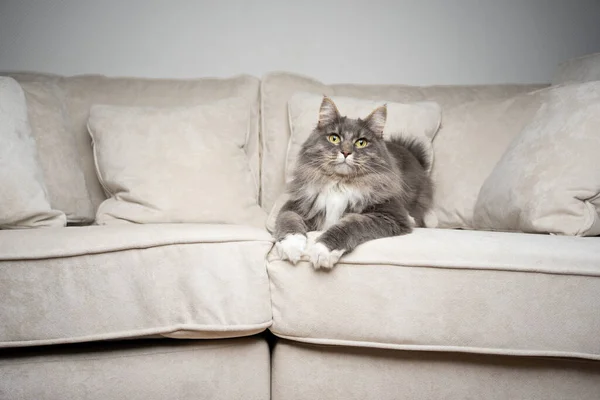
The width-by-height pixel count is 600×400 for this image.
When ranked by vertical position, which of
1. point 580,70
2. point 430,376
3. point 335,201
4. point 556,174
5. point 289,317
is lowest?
point 430,376

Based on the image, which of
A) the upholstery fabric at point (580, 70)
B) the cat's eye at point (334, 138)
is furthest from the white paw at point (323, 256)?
the upholstery fabric at point (580, 70)

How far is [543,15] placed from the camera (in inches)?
113

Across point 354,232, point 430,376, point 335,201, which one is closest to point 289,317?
point 354,232

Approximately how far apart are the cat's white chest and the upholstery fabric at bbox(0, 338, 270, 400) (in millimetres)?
563

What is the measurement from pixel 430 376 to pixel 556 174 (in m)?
0.80

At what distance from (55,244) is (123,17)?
1.78 m

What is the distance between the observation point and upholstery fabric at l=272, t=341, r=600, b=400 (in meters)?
1.42

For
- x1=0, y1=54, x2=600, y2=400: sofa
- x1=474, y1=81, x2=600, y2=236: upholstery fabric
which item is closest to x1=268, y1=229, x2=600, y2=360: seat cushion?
x1=0, y1=54, x2=600, y2=400: sofa

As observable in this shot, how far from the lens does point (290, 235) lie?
1540mm

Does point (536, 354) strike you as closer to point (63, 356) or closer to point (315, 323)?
point (315, 323)

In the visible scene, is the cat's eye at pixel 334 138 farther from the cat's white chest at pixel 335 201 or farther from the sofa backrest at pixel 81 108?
the sofa backrest at pixel 81 108

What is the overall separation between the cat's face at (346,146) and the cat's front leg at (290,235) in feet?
0.66

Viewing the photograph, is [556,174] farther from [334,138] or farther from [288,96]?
[288,96]

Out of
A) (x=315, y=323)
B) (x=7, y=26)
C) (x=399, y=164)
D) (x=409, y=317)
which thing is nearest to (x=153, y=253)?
(x=315, y=323)
